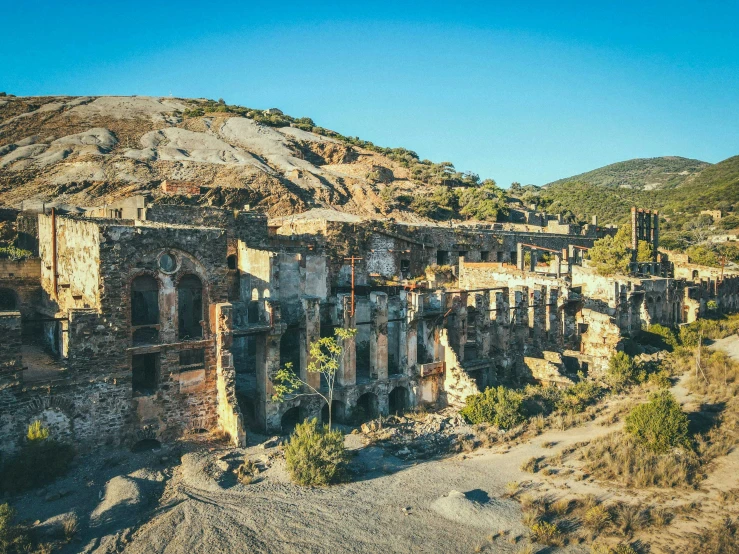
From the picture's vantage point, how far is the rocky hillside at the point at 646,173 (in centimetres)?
12585

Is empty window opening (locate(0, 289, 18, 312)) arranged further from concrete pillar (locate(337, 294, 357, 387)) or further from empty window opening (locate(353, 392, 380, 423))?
empty window opening (locate(353, 392, 380, 423))

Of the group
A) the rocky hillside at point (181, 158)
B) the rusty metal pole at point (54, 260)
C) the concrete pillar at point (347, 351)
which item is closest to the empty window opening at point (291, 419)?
the concrete pillar at point (347, 351)

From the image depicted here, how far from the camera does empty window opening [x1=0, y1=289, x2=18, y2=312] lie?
2016 centimetres

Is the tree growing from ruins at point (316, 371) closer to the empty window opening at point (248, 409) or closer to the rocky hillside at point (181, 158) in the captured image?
the empty window opening at point (248, 409)

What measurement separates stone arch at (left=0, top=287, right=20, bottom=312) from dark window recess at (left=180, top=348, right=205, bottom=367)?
8.32m

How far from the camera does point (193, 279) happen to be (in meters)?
17.1

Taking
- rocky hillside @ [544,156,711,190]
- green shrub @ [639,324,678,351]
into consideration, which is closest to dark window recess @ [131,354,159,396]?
green shrub @ [639,324,678,351]

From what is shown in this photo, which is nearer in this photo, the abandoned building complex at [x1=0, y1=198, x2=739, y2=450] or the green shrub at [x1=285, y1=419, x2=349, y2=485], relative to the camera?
the green shrub at [x1=285, y1=419, x2=349, y2=485]

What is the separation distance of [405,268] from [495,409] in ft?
45.7

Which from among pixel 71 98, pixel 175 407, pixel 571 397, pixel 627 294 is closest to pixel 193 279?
pixel 175 407

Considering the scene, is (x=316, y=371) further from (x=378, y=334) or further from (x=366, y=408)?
(x=366, y=408)

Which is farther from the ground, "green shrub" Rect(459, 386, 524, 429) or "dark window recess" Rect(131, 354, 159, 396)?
"dark window recess" Rect(131, 354, 159, 396)

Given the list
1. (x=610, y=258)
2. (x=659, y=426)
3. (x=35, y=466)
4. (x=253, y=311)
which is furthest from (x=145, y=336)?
(x=610, y=258)

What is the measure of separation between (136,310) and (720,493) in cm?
1846
